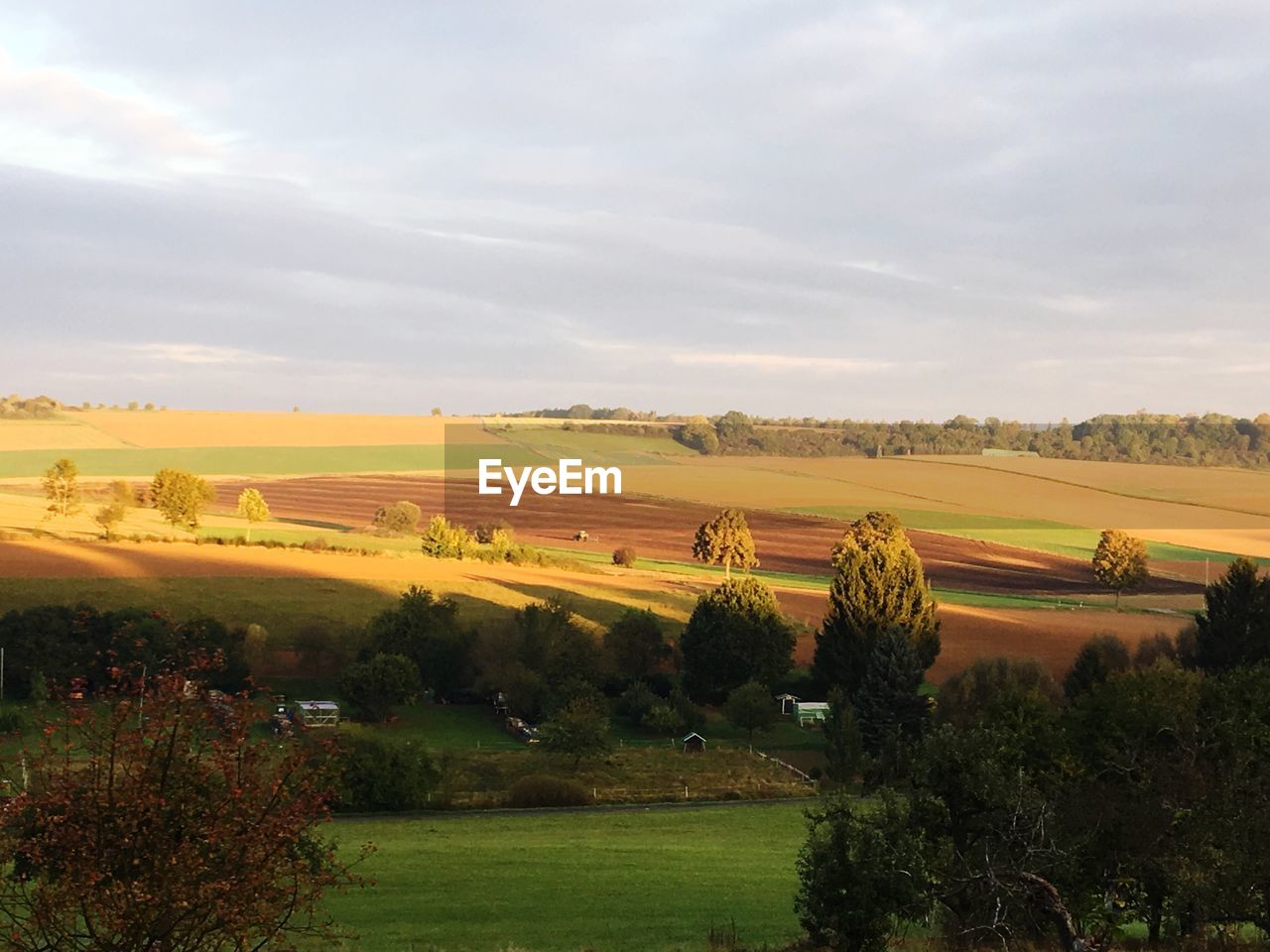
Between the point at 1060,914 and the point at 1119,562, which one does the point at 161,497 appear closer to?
the point at 1119,562

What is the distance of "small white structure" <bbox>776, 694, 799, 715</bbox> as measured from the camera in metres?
68.1

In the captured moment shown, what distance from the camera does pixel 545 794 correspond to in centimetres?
4803

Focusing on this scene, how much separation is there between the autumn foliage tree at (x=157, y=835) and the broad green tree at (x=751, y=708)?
4920 cm

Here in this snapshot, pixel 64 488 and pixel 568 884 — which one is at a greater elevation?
pixel 64 488

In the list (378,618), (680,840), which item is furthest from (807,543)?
(680,840)

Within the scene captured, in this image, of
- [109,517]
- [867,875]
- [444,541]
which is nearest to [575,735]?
[867,875]

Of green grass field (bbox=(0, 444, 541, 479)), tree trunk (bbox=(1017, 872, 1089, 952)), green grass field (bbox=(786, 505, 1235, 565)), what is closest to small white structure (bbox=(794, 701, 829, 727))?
green grass field (bbox=(786, 505, 1235, 565))

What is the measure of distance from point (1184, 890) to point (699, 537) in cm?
7573

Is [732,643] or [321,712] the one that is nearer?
[321,712]

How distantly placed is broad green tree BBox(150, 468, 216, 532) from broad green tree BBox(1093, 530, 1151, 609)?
220 ft

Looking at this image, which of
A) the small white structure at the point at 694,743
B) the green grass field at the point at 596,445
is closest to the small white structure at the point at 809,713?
the small white structure at the point at 694,743

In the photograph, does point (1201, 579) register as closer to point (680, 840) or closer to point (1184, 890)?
point (680, 840)

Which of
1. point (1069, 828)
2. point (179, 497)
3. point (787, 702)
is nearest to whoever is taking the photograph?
point (1069, 828)

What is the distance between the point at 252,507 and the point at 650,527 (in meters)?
32.0
